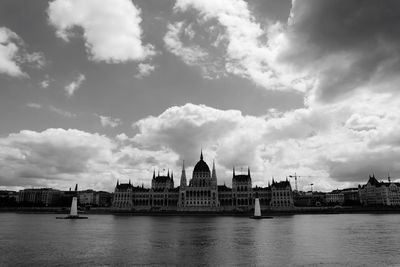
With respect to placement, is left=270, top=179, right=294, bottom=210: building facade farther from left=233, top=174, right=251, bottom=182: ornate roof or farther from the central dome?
the central dome

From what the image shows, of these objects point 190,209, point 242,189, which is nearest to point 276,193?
point 242,189

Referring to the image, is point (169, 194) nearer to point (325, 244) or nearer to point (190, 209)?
point (190, 209)

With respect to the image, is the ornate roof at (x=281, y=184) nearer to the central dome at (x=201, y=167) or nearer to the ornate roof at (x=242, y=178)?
the ornate roof at (x=242, y=178)

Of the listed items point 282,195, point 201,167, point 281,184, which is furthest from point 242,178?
point 282,195

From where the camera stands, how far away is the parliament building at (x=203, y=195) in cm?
17412

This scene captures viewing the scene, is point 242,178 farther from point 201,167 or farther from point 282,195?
point 282,195

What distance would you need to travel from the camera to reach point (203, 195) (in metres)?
180

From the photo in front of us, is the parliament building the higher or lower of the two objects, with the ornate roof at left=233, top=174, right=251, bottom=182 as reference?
lower

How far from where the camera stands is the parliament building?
174m

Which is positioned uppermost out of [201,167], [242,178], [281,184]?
[201,167]

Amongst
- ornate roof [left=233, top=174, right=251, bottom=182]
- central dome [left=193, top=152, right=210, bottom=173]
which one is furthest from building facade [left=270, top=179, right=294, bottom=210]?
central dome [left=193, top=152, right=210, bottom=173]

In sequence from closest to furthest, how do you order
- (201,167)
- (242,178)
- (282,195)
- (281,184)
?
(282,195), (281,184), (242,178), (201,167)

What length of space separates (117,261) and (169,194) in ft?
531

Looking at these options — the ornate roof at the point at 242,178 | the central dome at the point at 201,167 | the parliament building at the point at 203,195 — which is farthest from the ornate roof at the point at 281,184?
the central dome at the point at 201,167
